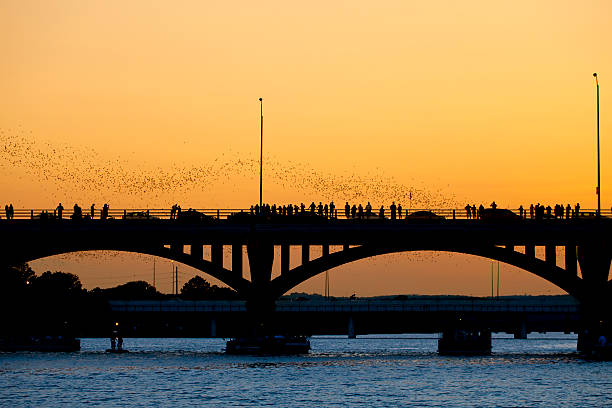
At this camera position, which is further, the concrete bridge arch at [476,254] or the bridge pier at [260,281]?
the bridge pier at [260,281]

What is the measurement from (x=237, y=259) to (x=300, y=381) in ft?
79.2

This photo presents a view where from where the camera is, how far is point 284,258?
10156 centimetres

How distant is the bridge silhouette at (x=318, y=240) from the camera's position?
98625mm

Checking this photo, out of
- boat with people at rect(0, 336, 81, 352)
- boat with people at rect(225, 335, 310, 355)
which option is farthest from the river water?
boat with people at rect(0, 336, 81, 352)

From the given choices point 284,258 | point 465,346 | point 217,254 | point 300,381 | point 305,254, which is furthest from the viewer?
point 465,346

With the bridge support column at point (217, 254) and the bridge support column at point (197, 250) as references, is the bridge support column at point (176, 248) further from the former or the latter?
the bridge support column at point (217, 254)

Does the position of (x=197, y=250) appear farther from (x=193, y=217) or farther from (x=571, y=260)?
(x=571, y=260)

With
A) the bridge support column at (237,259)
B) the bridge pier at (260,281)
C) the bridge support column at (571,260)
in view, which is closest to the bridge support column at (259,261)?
the bridge pier at (260,281)

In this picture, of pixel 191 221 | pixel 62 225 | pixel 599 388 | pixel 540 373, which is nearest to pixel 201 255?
pixel 191 221

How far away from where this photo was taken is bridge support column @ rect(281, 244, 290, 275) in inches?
3979

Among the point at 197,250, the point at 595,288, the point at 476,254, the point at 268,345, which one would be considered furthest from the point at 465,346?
the point at 197,250

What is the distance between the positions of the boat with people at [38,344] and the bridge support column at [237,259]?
2443 cm

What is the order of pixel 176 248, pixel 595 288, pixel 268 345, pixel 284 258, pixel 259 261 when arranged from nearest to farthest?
1. pixel 595 288
2. pixel 176 248
3. pixel 259 261
4. pixel 284 258
5. pixel 268 345

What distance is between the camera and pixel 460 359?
105 meters
